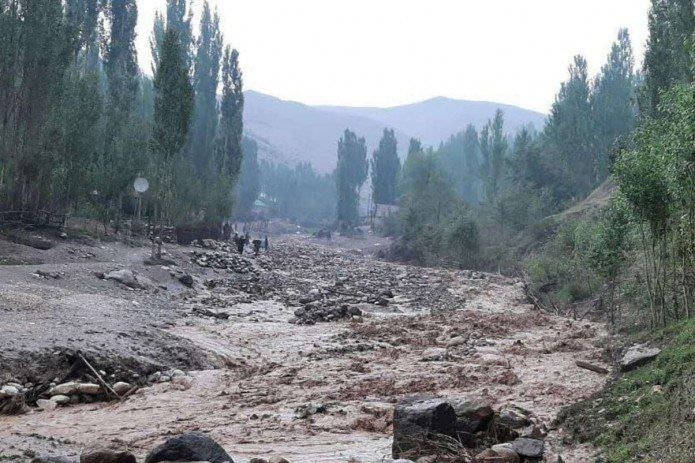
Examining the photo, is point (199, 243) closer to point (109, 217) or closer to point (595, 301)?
point (109, 217)

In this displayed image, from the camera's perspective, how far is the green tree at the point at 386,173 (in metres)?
88.9

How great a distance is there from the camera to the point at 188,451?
5.46 meters

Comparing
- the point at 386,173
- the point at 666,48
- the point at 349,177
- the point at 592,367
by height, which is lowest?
the point at 592,367

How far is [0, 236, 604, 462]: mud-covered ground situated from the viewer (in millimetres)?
7590

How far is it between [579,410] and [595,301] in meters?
12.6

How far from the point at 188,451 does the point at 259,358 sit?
280 inches

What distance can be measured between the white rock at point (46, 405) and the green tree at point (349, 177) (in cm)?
7435

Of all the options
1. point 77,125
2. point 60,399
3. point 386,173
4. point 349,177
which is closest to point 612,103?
point 386,173

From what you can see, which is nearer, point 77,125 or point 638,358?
point 638,358

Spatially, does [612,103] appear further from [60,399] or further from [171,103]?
[60,399]

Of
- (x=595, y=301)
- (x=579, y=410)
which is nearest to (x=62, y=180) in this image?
(x=595, y=301)

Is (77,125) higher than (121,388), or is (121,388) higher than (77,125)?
(77,125)

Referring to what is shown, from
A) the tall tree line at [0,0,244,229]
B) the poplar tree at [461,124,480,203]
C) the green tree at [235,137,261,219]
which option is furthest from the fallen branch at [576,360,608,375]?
the poplar tree at [461,124,480,203]

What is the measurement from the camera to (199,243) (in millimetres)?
37188
